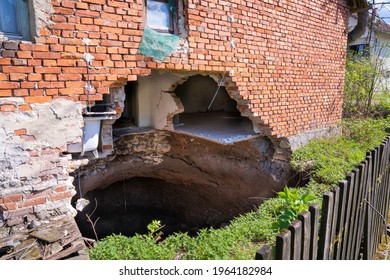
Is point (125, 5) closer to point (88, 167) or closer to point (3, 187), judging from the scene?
point (3, 187)

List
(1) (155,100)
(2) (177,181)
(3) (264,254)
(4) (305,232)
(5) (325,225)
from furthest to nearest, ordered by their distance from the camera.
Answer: (2) (177,181) < (1) (155,100) < (5) (325,225) < (4) (305,232) < (3) (264,254)

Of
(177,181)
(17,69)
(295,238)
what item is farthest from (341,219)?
(177,181)

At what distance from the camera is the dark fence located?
1.59 metres

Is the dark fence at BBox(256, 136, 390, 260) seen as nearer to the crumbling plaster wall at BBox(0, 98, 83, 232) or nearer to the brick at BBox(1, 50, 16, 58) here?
the crumbling plaster wall at BBox(0, 98, 83, 232)

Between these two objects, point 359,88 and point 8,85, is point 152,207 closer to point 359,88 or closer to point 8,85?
point 8,85

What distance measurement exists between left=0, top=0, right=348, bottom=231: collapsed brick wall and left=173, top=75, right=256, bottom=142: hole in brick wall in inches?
29.8

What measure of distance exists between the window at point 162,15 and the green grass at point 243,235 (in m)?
2.86

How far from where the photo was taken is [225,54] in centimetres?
486

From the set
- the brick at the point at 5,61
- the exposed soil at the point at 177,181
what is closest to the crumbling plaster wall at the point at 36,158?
the brick at the point at 5,61

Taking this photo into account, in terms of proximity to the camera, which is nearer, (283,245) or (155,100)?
(283,245)

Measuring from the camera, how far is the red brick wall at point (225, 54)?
3238 millimetres

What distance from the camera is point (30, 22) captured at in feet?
10.5

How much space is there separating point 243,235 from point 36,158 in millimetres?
2798

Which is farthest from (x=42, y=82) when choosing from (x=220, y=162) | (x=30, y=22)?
(x=220, y=162)
